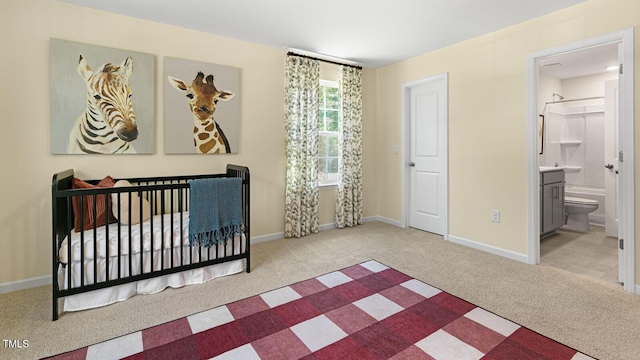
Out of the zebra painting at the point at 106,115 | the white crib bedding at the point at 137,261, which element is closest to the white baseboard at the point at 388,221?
the white crib bedding at the point at 137,261

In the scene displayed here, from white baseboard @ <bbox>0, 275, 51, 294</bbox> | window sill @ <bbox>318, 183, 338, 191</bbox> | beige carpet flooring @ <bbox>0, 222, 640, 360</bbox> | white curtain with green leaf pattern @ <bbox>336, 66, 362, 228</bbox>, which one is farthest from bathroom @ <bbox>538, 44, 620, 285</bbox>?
white baseboard @ <bbox>0, 275, 51, 294</bbox>

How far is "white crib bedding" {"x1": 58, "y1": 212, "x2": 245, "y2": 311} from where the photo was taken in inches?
80.6

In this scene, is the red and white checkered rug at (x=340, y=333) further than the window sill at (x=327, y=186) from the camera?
No

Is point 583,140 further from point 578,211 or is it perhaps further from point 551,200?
point 551,200

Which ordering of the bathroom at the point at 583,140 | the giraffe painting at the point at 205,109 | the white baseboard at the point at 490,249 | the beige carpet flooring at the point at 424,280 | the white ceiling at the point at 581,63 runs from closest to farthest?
the beige carpet flooring at the point at 424,280
the white baseboard at the point at 490,249
the giraffe painting at the point at 205,109
the white ceiling at the point at 581,63
the bathroom at the point at 583,140

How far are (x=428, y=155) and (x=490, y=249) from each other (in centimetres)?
139

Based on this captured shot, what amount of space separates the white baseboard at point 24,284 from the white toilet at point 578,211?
5.93m

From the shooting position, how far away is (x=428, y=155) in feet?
13.3

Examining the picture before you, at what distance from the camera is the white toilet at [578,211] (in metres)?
4.01

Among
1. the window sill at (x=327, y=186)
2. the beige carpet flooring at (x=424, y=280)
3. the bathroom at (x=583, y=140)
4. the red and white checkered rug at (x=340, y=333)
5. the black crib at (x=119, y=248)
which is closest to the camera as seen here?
the red and white checkered rug at (x=340, y=333)

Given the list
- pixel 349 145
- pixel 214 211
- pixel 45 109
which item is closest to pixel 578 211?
pixel 349 145

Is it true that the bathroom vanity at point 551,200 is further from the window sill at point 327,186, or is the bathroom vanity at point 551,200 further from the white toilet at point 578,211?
the window sill at point 327,186

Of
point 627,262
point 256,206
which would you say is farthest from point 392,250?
point 627,262

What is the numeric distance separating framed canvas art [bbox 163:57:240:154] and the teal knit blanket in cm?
87
